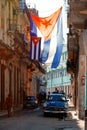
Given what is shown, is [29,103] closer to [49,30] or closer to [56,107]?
[56,107]

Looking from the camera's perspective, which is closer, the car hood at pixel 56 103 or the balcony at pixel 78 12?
the balcony at pixel 78 12

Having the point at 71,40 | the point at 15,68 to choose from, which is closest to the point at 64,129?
the point at 71,40

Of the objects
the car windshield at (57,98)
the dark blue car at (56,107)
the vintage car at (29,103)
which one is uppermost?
the car windshield at (57,98)


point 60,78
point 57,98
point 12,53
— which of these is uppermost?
point 12,53

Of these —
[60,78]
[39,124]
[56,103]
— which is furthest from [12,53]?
[60,78]

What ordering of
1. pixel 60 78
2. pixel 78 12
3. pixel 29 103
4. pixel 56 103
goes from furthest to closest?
pixel 60 78, pixel 29 103, pixel 56 103, pixel 78 12

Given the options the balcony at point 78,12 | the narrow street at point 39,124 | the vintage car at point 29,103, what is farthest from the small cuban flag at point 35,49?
the vintage car at point 29,103

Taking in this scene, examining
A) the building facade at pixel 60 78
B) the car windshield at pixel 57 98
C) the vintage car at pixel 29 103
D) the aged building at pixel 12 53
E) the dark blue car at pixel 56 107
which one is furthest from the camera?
the building facade at pixel 60 78

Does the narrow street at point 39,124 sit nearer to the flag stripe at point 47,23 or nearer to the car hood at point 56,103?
the flag stripe at point 47,23

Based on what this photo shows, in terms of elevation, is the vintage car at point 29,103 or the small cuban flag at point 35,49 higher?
the small cuban flag at point 35,49

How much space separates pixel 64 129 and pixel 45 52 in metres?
5.94

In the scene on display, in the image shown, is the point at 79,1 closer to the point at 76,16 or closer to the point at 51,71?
the point at 76,16

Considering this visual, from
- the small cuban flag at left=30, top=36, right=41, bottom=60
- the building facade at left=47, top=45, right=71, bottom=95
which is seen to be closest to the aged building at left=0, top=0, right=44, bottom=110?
the small cuban flag at left=30, top=36, right=41, bottom=60

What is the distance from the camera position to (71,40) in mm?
32531
